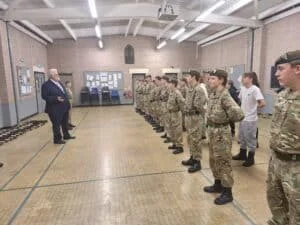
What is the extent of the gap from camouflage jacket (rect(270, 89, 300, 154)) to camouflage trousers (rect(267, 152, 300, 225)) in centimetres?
10

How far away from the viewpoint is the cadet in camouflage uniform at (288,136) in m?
1.43

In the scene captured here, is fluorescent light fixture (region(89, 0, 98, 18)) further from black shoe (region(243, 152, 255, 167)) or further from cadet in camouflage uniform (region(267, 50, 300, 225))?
cadet in camouflage uniform (region(267, 50, 300, 225))

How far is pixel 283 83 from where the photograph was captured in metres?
1.51

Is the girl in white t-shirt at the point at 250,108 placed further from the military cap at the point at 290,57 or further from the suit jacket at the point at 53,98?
the suit jacket at the point at 53,98

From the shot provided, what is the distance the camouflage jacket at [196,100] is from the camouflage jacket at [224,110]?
707 mm

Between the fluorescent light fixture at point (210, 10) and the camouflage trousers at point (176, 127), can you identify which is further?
the fluorescent light fixture at point (210, 10)

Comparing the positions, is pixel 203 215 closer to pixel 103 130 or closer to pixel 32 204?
pixel 32 204

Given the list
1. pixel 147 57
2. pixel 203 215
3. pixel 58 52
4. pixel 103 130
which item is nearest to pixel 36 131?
pixel 103 130

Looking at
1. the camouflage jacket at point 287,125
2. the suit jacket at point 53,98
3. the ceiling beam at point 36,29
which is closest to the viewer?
the camouflage jacket at point 287,125

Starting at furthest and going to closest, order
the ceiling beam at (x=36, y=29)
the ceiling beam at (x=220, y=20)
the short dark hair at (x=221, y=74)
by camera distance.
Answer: the ceiling beam at (x=36, y=29), the ceiling beam at (x=220, y=20), the short dark hair at (x=221, y=74)

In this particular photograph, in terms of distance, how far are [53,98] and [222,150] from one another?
381 centimetres

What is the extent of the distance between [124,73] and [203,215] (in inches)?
466

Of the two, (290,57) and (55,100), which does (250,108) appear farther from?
(55,100)

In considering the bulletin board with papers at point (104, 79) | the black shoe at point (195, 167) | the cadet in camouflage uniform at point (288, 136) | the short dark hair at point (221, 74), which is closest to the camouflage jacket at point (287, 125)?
the cadet in camouflage uniform at point (288, 136)
